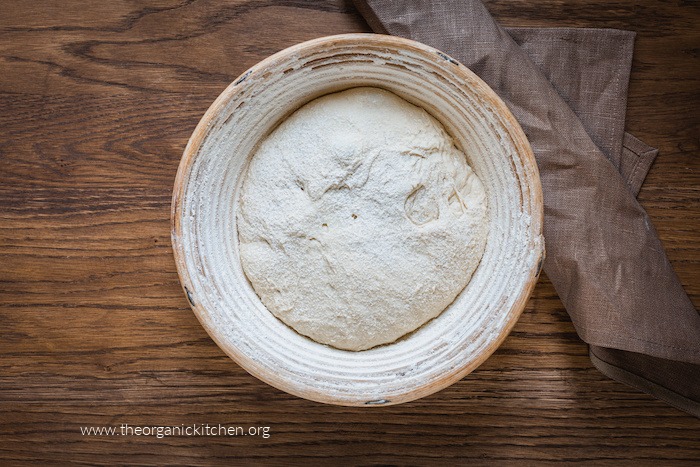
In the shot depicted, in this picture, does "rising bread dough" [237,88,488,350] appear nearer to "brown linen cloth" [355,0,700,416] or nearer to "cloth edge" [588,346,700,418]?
"brown linen cloth" [355,0,700,416]

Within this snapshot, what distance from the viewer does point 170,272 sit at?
1090mm

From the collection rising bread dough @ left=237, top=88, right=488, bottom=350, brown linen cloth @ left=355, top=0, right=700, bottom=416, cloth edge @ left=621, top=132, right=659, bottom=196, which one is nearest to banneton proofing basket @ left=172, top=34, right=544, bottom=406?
rising bread dough @ left=237, top=88, right=488, bottom=350

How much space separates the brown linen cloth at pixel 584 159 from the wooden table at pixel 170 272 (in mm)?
65

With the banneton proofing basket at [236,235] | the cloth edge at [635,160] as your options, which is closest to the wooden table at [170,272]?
the cloth edge at [635,160]

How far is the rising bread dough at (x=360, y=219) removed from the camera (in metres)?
0.93

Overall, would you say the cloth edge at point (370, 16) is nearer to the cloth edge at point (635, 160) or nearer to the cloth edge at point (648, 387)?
the cloth edge at point (635, 160)

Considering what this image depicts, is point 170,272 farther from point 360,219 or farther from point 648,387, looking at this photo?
point 648,387

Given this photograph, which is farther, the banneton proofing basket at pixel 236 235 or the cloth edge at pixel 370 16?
the cloth edge at pixel 370 16

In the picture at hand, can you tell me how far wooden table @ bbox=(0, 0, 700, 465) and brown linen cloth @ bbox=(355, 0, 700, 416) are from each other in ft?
0.21

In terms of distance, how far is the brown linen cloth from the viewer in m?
1.02

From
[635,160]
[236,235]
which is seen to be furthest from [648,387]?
[236,235]

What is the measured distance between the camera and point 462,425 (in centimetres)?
111

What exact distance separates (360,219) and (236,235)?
0.79 ft

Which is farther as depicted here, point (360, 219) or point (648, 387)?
point (648, 387)
